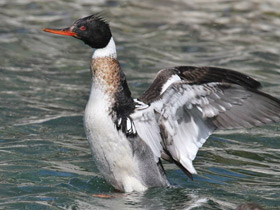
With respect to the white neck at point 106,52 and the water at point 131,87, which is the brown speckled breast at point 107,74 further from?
the water at point 131,87

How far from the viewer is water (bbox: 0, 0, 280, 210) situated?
8.31 m

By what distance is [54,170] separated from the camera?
9.03 metres

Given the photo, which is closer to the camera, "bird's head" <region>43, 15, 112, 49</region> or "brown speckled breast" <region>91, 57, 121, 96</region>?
"brown speckled breast" <region>91, 57, 121, 96</region>

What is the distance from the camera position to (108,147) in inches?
309

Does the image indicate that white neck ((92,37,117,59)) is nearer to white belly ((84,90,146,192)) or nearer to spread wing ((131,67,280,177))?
white belly ((84,90,146,192))

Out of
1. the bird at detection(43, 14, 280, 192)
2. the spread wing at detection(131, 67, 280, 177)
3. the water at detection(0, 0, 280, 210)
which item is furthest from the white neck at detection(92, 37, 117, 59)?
the water at detection(0, 0, 280, 210)

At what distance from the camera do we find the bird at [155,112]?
759 cm

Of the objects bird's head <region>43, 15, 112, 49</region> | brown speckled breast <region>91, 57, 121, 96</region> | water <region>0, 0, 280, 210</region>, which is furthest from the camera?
water <region>0, 0, 280, 210</region>

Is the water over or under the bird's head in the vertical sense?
under

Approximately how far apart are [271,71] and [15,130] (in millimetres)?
5750

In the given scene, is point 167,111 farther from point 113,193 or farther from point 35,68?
point 35,68

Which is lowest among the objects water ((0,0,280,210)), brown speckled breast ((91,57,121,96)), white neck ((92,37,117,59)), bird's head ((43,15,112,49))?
water ((0,0,280,210))

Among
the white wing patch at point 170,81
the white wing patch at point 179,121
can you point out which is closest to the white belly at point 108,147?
the white wing patch at point 179,121

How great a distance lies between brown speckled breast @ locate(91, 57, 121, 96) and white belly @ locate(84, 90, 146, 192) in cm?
12
